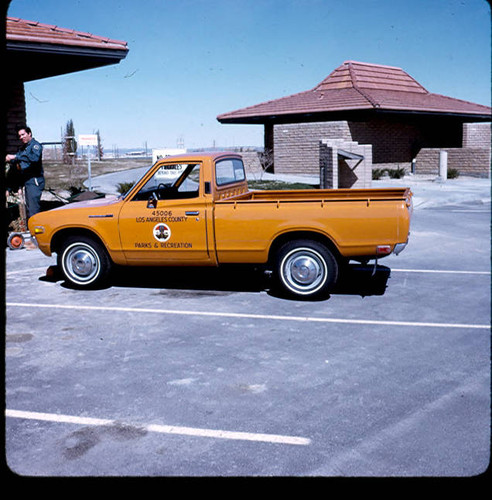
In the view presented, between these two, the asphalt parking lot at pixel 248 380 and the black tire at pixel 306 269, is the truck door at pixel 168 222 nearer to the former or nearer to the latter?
the asphalt parking lot at pixel 248 380

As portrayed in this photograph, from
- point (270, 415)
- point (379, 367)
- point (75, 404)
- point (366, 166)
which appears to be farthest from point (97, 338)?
point (366, 166)

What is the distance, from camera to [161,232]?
8125 millimetres

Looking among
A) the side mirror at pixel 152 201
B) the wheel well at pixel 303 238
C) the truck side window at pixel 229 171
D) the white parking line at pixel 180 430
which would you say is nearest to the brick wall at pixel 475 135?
the truck side window at pixel 229 171

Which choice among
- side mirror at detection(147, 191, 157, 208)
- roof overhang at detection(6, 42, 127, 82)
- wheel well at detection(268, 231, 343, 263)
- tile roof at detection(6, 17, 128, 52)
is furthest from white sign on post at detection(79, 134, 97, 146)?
wheel well at detection(268, 231, 343, 263)

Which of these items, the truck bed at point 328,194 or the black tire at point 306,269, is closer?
the black tire at point 306,269

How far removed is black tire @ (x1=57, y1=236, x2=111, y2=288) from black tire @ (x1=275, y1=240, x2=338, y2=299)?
273cm

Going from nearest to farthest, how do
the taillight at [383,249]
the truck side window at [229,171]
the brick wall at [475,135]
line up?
the taillight at [383,249] → the truck side window at [229,171] → the brick wall at [475,135]

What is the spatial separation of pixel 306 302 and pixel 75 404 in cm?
383

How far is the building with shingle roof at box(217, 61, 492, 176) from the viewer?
31.4 m

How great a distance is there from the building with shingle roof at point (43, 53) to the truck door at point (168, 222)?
612 centimetres

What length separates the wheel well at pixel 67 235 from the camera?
860cm

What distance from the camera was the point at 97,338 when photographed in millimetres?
6270

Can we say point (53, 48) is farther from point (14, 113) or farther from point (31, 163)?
point (14, 113)

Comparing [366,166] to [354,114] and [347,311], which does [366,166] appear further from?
[347,311]
